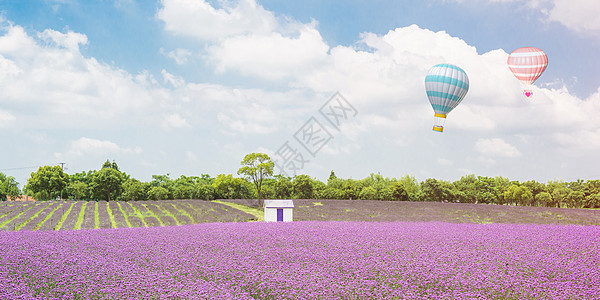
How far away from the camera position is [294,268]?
705 cm

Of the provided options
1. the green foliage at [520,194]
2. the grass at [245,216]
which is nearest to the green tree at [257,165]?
the grass at [245,216]

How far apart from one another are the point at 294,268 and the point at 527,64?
23.2 metres

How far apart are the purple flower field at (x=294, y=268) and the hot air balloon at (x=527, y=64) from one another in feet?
52.5

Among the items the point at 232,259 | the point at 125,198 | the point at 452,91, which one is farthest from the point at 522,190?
the point at 232,259

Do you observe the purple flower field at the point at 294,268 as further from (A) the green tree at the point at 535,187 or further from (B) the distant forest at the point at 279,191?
(A) the green tree at the point at 535,187

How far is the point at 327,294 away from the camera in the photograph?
5.84 m

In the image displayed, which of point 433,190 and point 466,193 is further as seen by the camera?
point 466,193

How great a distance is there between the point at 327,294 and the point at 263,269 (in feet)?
5.47

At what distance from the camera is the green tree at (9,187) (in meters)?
63.6

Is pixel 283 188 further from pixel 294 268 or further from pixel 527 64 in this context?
pixel 294 268

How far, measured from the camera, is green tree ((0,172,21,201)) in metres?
63.6

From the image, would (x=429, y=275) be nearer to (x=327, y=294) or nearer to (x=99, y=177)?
(x=327, y=294)

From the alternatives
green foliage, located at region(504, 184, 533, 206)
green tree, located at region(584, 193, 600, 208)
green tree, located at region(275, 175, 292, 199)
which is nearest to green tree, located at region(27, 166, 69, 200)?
green tree, located at region(275, 175, 292, 199)

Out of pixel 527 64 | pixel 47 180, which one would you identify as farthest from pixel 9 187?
pixel 527 64
